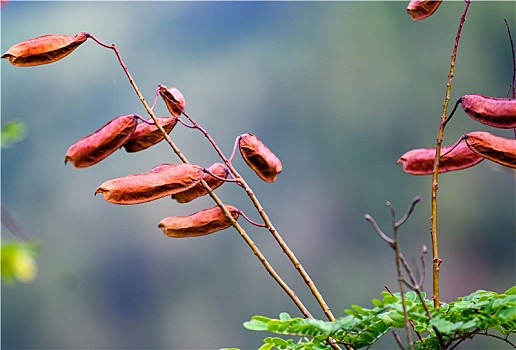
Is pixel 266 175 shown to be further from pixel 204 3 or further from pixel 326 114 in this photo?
pixel 204 3

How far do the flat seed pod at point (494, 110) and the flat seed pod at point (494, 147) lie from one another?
0.02 m

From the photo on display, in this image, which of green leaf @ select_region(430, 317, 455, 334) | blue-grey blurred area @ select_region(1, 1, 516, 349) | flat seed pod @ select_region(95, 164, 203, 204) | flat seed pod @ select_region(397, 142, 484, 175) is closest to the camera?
green leaf @ select_region(430, 317, 455, 334)

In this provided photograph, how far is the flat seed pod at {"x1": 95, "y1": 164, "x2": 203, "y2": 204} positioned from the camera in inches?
25.2

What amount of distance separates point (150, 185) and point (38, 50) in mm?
222

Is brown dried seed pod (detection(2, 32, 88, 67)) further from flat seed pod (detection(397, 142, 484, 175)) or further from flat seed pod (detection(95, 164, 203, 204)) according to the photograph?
flat seed pod (detection(397, 142, 484, 175))

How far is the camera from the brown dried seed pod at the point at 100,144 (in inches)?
26.2

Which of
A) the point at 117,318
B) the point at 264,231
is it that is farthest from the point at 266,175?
the point at 117,318

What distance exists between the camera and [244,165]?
1.59m

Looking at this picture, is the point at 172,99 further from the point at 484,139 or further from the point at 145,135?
the point at 484,139

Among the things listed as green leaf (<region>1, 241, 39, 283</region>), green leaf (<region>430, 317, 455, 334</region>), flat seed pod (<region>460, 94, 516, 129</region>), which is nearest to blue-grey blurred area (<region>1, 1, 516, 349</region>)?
flat seed pod (<region>460, 94, 516, 129</region>)

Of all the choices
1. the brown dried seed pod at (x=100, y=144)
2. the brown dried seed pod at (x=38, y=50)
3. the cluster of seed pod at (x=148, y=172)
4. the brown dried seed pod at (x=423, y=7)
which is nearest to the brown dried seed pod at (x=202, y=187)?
the cluster of seed pod at (x=148, y=172)

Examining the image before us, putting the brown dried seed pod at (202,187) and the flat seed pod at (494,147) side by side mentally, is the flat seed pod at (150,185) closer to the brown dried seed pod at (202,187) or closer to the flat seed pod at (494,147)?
the brown dried seed pod at (202,187)

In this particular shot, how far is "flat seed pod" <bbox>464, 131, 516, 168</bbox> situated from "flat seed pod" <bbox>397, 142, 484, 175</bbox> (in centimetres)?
5

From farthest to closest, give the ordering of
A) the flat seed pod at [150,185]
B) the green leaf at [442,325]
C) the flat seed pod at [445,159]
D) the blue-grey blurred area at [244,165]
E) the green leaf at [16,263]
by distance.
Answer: the blue-grey blurred area at [244,165] < the flat seed pod at [445,159] < the flat seed pod at [150,185] < the green leaf at [442,325] < the green leaf at [16,263]
